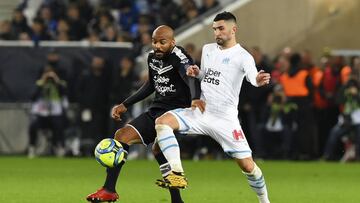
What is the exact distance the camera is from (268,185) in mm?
17078

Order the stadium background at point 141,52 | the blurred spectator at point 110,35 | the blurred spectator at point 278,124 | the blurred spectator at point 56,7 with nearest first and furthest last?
the blurred spectator at point 278,124 < the stadium background at point 141,52 < the blurred spectator at point 110,35 < the blurred spectator at point 56,7

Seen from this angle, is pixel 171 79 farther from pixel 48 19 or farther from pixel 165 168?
pixel 48 19

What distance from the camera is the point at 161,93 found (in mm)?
12438

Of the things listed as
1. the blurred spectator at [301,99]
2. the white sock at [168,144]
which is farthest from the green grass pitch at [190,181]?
the white sock at [168,144]

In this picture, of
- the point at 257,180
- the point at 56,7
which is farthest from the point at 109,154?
the point at 56,7

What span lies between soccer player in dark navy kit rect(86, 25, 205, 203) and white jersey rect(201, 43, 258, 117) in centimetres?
14

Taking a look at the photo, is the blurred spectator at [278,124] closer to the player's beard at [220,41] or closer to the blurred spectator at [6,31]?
the blurred spectator at [6,31]

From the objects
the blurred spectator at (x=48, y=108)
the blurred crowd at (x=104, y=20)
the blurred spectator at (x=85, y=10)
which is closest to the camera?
the blurred spectator at (x=48, y=108)

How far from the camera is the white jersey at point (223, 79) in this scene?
12016mm

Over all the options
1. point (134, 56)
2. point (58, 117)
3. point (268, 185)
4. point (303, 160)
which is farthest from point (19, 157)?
point (268, 185)

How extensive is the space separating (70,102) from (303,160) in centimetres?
542

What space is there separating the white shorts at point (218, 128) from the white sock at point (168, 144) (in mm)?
194

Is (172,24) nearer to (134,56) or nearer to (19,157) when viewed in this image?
(134,56)

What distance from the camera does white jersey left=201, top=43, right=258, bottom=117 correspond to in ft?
39.4
